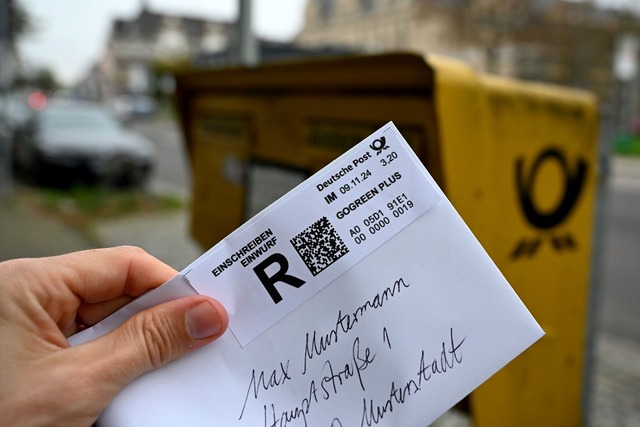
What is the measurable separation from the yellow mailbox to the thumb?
1087mm

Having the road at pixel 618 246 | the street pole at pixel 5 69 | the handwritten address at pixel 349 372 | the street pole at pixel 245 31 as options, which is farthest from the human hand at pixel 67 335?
the street pole at pixel 5 69

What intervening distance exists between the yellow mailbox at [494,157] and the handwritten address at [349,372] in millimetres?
946

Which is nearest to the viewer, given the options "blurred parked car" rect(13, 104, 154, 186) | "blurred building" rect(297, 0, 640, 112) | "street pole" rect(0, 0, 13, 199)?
"street pole" rect(0, 0, 13, 199)

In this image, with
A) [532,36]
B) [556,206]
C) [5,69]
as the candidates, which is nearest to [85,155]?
[5,69]

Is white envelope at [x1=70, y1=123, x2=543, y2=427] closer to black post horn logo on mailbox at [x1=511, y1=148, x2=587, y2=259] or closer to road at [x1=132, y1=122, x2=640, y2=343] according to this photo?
black post horn logo on mailbox at [x1=511, y1=148, x2=587, y2=259]

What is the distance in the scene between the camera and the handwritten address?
1.01m

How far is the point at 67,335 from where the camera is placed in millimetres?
1074

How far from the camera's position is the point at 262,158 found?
9.84 feet

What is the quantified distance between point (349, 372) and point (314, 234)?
0.77ft

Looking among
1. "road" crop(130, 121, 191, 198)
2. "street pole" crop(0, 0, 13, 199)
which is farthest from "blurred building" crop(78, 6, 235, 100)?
"street pole" crop(0, 0, 13, 199)

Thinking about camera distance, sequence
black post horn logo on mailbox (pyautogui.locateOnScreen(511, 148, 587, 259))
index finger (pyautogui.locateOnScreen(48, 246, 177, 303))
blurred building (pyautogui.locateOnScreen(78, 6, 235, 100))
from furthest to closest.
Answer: blurred building (pyautogui.locateOnScreen(78, 6, 235, 100)) → black post horn logo on mailbox (pyautogui.locateOnScreen(511, 148, 587, 259)) → index finger (pyautogui.locateOnScreen(48, 246, 177, 303))

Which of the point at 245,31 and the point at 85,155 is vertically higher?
the point at 245,31

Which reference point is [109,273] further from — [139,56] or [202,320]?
[139,56]

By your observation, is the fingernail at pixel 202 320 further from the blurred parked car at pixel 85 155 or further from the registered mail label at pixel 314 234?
the blurred parked car at pixel 85 155
